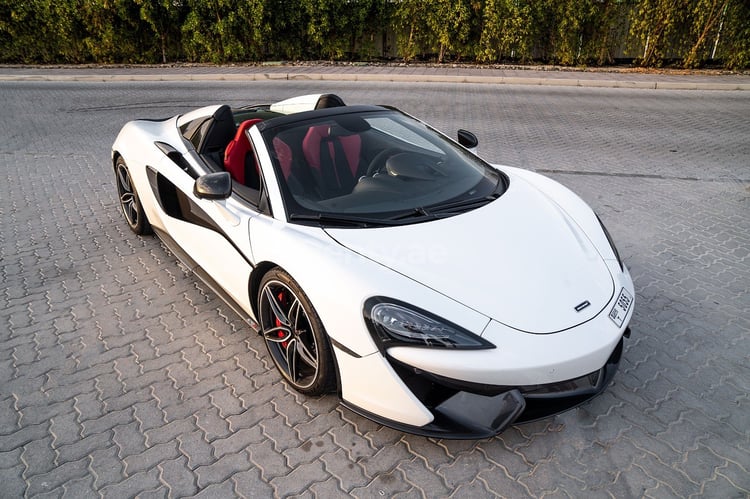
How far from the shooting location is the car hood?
2.57 metres

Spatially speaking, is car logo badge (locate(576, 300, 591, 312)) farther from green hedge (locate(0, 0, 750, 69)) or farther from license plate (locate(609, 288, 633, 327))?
green hedge (locate(0, 0, 750, 69))

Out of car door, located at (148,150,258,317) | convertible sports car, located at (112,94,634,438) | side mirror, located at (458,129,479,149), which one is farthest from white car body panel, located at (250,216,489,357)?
side mirror, located at (458,129,479,149)

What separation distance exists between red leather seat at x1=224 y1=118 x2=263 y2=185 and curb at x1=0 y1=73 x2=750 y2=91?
10.9 metres

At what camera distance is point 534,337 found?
96.0 inches

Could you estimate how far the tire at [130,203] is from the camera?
16.3 ft

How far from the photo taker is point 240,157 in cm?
370

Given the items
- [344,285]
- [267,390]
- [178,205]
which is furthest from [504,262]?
[178,205]

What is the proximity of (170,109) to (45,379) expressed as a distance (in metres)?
8.49

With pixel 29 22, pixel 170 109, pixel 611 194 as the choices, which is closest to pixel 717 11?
pixel 611 194

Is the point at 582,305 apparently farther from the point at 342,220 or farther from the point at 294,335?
the point at 294,335

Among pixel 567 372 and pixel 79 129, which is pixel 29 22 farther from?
pixel 567 372

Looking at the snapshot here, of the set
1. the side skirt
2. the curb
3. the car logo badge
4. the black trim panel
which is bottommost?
the side skirt

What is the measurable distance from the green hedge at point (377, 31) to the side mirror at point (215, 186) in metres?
14.2

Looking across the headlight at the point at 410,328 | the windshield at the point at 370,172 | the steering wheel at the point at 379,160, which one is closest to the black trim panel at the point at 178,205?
the windshield at the point at 370,172
